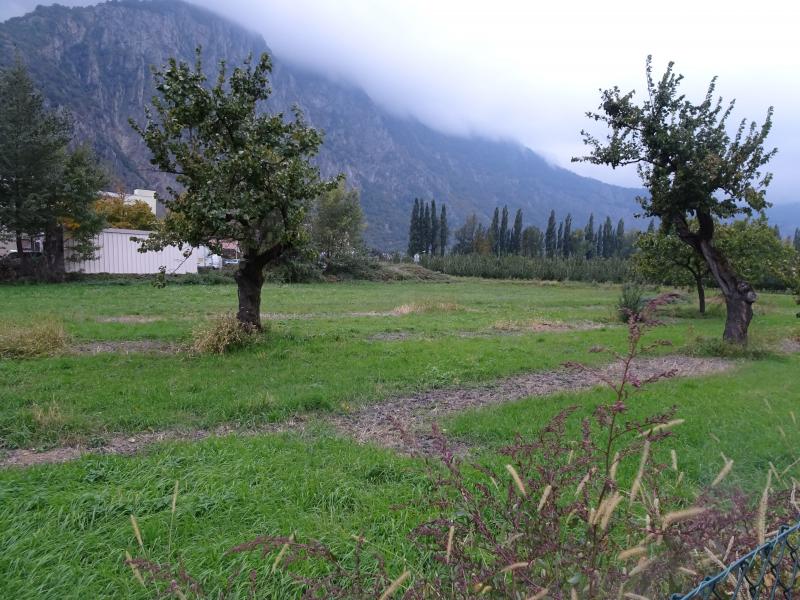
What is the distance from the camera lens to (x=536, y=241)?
102m

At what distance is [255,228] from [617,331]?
12.2m

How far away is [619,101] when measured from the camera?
1315 centimetres

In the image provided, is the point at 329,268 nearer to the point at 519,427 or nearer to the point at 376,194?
the point at 519,427

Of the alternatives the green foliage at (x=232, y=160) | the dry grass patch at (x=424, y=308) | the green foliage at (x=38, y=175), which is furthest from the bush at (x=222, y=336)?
the green foliage at (x=38, y=175)

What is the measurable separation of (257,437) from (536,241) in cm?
10211

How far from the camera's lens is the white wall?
34219 mm

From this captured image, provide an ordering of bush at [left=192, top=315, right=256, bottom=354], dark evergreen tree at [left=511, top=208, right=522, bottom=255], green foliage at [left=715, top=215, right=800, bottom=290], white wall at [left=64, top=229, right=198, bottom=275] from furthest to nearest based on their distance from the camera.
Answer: dark evergreen tree at [left=511, top=208, right=522, bottom=255]
white wall at [left=64, top=229, right=198, bottom=275]
green foliage at [left=715, top=215, right=800, bottom=290]
bush at [left=192, top=315, right=256, bottom=354]

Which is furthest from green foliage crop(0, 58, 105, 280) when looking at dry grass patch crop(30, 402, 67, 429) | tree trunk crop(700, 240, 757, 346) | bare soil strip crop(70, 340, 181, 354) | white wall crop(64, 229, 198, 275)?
tree trunk crop(700, 240, 757, 346)

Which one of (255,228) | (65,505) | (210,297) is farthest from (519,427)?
(210,297)

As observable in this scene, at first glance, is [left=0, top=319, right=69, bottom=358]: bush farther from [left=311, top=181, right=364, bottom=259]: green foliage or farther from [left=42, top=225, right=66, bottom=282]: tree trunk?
[left=311, top=181, right=364, bottom=259]: green foliage

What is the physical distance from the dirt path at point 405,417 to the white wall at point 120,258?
29.8 meters

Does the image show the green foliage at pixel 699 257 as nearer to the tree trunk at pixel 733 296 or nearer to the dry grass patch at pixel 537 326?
the dry grass patch at pixel 537 326

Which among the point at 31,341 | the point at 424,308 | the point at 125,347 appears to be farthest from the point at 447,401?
the point at 424,308

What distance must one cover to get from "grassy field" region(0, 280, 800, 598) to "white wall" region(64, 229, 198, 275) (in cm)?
2427
